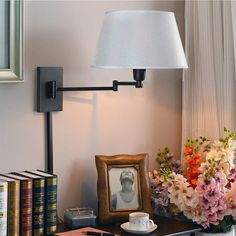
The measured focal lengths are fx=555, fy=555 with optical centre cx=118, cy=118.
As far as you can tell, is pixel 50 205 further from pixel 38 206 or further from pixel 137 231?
pixel 137 231

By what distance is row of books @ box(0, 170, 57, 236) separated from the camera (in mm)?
1586

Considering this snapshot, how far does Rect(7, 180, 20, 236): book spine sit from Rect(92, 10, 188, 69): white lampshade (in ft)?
1.45

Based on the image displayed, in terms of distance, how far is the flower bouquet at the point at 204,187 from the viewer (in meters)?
1.75

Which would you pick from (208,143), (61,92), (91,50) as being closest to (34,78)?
(61,92)

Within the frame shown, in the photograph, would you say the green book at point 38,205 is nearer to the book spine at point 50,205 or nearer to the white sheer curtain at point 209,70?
the book spine at point 50,205

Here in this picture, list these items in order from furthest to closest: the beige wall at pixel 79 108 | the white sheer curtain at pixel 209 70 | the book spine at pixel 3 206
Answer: the white sheer curtain at pixel 209 70
the beige wall at pixel 79 108
the book spine at pixel 3 206

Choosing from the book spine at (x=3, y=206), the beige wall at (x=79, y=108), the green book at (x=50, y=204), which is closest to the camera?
the book spine at (x=3, y=206)

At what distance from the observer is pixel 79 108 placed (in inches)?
75.5

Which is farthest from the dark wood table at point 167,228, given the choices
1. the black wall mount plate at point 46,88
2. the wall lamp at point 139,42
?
the wall lamp at point 139,42

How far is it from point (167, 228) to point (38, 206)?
1.37ft

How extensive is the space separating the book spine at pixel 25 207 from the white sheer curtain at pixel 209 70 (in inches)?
30.0

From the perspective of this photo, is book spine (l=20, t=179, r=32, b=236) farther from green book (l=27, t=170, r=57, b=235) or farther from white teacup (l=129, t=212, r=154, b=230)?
white teacup (l=129, t=212, r=154, b=230)

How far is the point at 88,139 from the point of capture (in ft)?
6.38

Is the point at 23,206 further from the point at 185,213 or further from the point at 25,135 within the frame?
the point at 185,213
